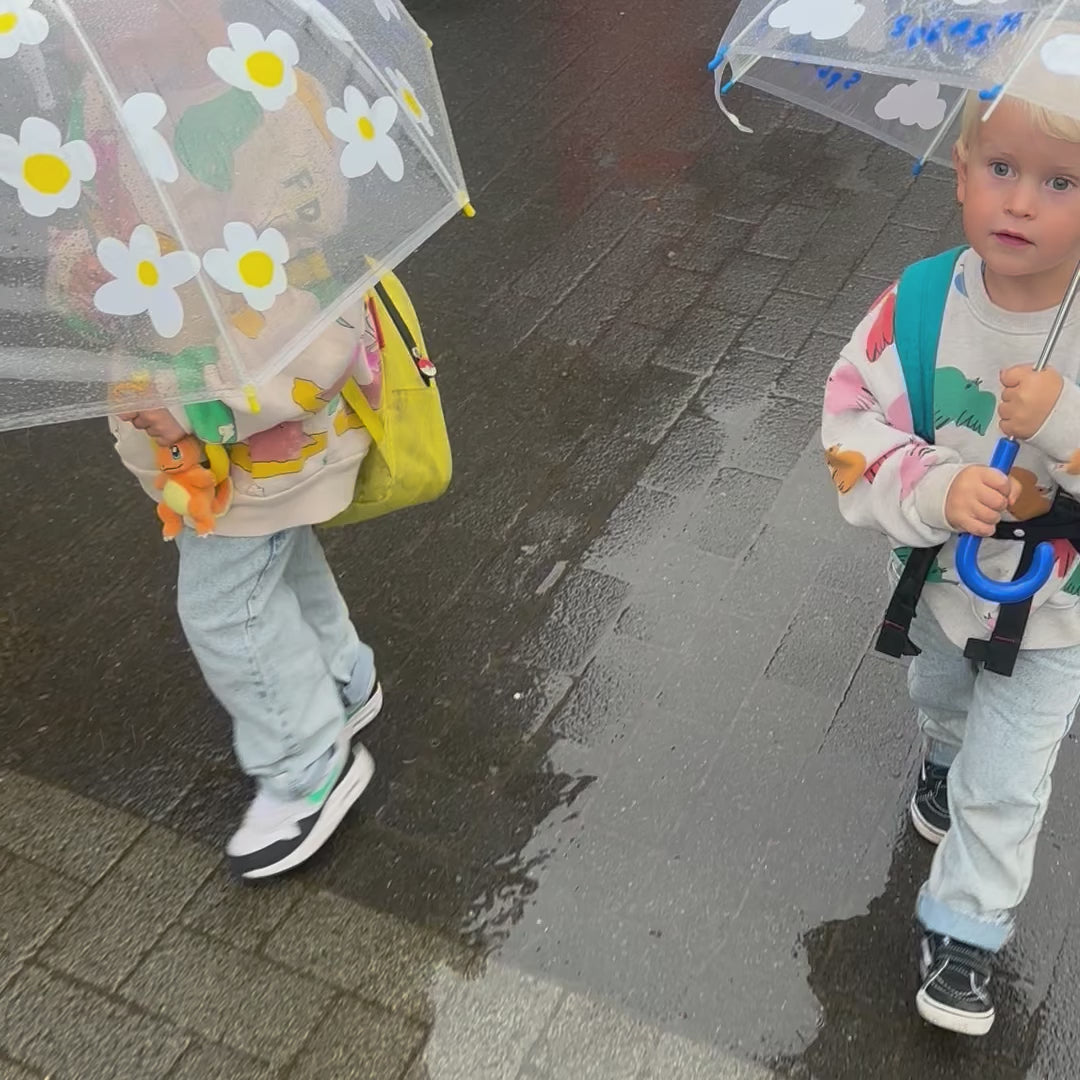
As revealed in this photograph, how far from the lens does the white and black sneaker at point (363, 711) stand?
118 inches

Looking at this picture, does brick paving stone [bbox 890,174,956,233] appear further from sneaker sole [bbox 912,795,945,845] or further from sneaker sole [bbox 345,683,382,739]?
sneaker sole [bbox 345,683,382,739]

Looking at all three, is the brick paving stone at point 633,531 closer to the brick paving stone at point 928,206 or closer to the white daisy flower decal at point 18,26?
the brick paving stone at point 928,206

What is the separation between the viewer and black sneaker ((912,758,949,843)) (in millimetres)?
2697

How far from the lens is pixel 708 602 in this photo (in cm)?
329

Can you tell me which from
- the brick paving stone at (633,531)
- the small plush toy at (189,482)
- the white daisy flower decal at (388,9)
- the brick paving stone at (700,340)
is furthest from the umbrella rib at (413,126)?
the brick paving stone at (700,340)

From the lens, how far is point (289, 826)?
272 centimetres

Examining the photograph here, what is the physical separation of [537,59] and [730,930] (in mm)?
4605

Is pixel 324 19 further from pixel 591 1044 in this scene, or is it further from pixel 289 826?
pixel 591 1044

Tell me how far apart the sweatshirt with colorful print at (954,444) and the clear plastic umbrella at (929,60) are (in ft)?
0.21

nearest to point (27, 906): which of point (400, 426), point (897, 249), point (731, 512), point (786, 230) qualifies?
point (400, 426)

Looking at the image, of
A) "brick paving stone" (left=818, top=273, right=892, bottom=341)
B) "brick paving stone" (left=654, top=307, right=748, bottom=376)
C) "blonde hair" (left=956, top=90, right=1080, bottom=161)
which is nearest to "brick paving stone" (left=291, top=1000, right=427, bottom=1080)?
"blonde hair" (left=956, top=90, right=1080, bottom=161)

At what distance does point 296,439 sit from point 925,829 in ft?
5.20

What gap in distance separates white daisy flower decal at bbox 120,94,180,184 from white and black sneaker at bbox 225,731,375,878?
1474 mm

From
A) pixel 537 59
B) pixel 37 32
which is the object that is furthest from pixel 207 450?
pixel 537 59
